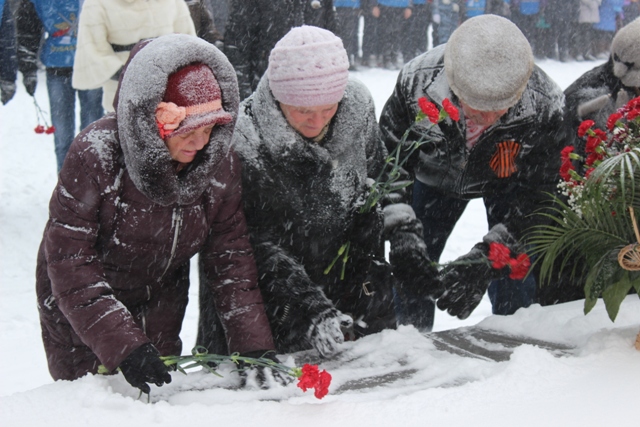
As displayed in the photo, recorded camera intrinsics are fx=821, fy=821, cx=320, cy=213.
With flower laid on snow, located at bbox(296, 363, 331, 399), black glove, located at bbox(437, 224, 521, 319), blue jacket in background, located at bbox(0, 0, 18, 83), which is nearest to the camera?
flower laid on snow, located at bbox(296, 363, 331, 399)

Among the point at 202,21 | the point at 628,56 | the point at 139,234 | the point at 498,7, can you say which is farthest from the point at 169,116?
the point at 498,7

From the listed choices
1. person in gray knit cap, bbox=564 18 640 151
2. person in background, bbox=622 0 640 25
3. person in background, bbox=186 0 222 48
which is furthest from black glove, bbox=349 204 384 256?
person in background, bbox=622 0 640 25

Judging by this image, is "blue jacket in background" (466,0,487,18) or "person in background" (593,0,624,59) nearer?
"blue jacket in background" (466,0,487,18)

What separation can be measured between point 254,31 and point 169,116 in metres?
3.06

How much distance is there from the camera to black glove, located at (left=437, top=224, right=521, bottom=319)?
272 cm

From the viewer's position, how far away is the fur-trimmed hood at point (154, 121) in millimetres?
1798

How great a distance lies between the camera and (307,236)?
7.93 feet

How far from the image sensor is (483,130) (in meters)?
2.78

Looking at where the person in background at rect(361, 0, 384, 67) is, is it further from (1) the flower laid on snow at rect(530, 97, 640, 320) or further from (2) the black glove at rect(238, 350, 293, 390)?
(2) the black glove at rect(238, 350, 293, 390)

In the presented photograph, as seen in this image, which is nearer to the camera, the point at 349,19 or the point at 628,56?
the point at 628,56

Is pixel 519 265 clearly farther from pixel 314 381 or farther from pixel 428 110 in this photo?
pixel 314 381

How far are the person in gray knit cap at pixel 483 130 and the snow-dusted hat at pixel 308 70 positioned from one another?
1.37ft

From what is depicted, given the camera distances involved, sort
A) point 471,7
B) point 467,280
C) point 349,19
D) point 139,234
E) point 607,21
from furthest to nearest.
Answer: point 607,21
point 471,7
point 349,19
point 467,280
point 139,234

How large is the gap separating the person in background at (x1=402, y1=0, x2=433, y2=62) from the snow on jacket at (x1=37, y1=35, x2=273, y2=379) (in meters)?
7.59
